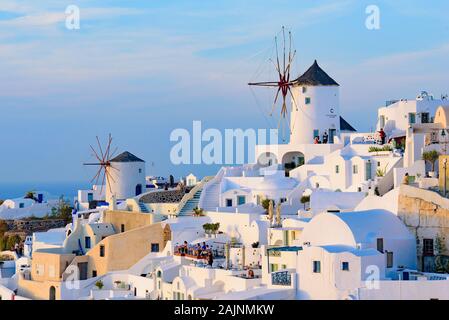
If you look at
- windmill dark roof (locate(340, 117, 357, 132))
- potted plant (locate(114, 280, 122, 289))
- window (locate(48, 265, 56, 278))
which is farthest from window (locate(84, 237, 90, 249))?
windmill dark roof (locate(340, 117, 357, 132))

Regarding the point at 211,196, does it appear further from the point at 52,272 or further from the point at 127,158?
the point at 127,158

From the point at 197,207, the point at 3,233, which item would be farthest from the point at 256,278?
the point at 3,233

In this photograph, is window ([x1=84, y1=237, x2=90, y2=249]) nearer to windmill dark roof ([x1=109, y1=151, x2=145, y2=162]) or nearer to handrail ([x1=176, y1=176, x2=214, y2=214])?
handrail ([x1=176, y1=176, x2=214, y2=214])

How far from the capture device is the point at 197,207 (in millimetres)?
36719

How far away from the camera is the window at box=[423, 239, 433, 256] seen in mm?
27859

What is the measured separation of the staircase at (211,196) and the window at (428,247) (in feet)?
32.9

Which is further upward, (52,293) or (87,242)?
(87,242)

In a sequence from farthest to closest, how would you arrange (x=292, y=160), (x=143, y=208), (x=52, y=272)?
1. (x=292, y=160)
2. (x=143, y=208)
3. (x=52, y=272)

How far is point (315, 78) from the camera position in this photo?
132 ft

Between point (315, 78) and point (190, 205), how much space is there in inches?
256

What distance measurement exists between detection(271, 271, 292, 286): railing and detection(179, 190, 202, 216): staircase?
1029cm

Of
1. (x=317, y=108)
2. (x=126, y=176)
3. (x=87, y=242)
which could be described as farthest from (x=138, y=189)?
(x=317, y=108)

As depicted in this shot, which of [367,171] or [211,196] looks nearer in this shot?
[367,171]

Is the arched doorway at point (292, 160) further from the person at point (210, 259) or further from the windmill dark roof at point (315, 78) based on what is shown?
the person at point (210, 259)
